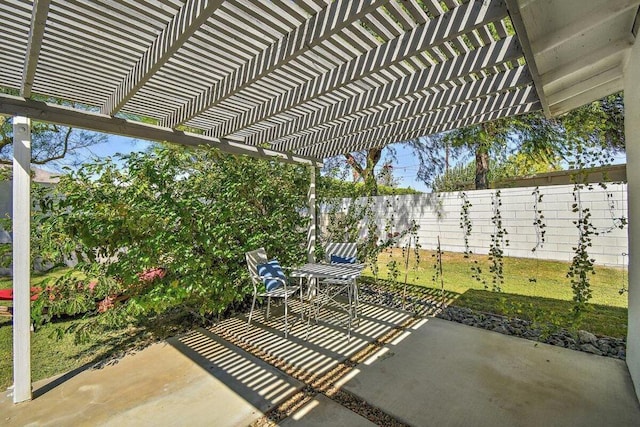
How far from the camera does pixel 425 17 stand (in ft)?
6.33

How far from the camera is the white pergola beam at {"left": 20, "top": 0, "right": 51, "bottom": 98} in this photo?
155cm

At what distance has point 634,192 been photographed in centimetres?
239

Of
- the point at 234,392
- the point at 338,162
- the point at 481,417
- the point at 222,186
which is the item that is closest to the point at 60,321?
the point at 222,186

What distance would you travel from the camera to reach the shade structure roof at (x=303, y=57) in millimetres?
1793

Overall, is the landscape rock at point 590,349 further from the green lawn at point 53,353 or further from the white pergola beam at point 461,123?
the green lawn at point 53,353

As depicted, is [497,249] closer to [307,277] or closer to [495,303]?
[495,303]

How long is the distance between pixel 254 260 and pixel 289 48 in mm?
2788

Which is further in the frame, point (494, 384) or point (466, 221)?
point (466, 221)

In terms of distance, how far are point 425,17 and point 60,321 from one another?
5.83 metres

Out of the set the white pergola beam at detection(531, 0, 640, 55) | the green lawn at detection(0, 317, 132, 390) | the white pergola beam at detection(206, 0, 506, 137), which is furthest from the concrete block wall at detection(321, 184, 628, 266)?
the green lawn at detection(0, 317, 132, 390)

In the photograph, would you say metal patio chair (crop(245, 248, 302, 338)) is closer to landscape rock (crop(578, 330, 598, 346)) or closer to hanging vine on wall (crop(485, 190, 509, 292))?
hanging vine on wall (crop(485, 190, 509, 292))

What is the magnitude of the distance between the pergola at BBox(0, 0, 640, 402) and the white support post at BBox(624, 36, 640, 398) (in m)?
0.02

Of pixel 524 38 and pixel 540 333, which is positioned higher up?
pixel 524 38

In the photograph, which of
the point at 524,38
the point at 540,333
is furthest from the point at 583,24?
the point at 540,333
